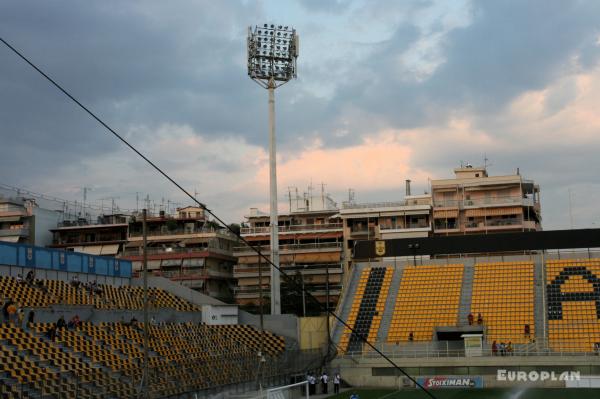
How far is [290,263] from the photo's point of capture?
86.3 meters

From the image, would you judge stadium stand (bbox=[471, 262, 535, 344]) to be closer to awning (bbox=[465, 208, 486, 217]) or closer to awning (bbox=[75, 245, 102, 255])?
awning (bbox=[465, 208, 486, 217])

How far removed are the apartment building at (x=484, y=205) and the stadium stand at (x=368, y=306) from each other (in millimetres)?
31777

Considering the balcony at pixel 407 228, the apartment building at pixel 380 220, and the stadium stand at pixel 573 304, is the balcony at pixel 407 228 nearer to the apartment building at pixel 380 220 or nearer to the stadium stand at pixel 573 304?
the apartment building at pixel 380 220

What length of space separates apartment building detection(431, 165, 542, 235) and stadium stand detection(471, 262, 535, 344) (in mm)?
30759

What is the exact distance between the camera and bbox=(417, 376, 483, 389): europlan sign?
1780 inches

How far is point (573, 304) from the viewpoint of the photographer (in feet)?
166

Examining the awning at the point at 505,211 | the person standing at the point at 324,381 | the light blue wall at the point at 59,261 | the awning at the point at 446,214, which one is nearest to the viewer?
the person standing at the point at 324,381

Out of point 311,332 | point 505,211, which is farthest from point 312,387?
point 505,211

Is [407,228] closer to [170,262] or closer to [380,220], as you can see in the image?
[380,220]

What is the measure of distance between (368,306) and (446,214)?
121 feet

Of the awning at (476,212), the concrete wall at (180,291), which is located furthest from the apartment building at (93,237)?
the awning at (476,212)

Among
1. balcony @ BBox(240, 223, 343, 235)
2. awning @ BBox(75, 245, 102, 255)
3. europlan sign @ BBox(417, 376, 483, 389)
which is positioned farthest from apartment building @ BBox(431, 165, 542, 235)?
europlan sign @ BBox(417, 376, 483, 389)

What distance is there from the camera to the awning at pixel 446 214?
3487 inches

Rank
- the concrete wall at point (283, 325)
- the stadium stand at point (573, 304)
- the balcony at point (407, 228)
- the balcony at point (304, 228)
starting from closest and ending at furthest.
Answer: the stadium stand at point (573, 304)
the concrete wall at point (283, 325)
the balcony at point (407, 228)
the balcony at point (304, 228)
